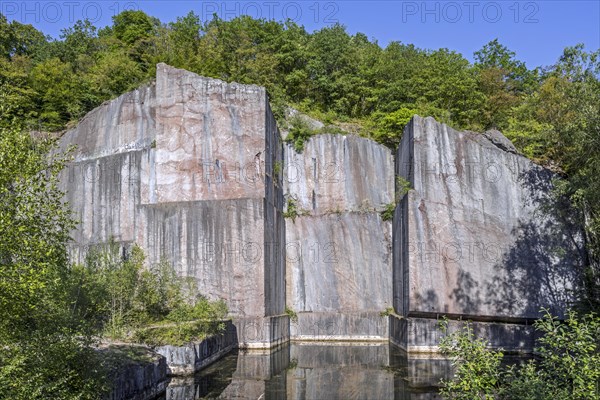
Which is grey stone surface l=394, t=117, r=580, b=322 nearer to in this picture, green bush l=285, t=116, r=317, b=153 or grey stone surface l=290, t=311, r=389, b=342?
grey stone surface l=290, t=311, r=389, b=342

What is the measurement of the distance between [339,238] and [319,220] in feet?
4.12

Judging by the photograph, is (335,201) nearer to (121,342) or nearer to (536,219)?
(536,219)

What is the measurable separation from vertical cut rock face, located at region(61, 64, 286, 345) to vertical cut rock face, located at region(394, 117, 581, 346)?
18.4 feet

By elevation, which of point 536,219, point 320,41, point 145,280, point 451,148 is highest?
point 320,41

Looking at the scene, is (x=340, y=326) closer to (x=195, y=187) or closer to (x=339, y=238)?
(x=339, y=238)

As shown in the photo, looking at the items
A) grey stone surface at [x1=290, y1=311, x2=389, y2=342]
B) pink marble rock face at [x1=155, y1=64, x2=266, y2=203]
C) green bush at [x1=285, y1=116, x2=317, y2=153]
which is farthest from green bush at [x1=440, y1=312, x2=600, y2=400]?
green bush at [x1=285, y1=116, x2=317, y2=153]

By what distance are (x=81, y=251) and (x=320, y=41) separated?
20332 mm

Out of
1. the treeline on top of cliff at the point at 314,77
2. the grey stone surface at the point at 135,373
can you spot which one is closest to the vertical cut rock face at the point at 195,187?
the treeline on top of cliff at the point at 314,77

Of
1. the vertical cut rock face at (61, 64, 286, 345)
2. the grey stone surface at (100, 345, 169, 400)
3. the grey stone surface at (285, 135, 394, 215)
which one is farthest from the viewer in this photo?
the grey stone surface at (285, 135, 394, 215)

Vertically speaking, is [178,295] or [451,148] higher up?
[451,148]

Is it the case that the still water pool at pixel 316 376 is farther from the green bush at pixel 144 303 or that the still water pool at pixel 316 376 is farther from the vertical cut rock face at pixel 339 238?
the vertical cut rock face at pixel 339 238

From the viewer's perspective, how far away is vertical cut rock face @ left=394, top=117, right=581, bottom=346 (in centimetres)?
1806

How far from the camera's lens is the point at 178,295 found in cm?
1736

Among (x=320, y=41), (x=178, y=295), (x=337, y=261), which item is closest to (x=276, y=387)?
(x=178, y=295)
